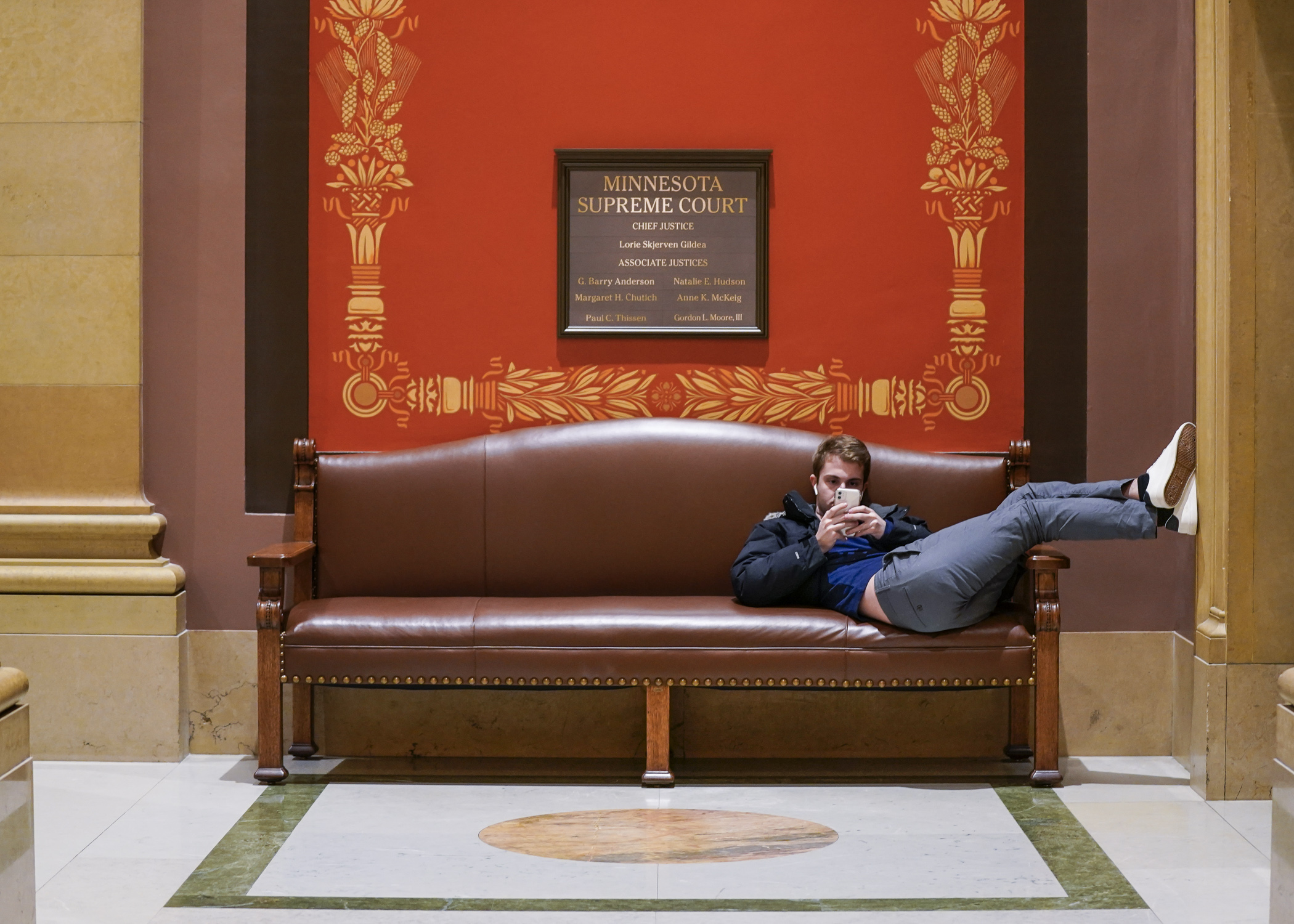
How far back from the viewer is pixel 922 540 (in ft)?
13.3

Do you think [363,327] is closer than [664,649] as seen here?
No

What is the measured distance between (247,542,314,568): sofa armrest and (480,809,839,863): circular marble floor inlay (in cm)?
107

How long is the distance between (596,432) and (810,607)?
977 millimetres

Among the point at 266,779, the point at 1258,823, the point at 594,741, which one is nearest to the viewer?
the point at 1258,823

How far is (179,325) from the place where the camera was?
4.41m

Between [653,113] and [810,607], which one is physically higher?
[653,113]

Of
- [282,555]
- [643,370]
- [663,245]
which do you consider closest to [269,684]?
[282,555]

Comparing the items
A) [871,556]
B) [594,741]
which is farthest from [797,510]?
[594,741]

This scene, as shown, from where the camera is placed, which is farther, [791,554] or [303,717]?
[303,717]

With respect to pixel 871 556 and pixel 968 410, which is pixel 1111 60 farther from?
pixel 871 556

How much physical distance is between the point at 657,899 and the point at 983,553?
4.86ft

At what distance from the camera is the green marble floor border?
293 cm

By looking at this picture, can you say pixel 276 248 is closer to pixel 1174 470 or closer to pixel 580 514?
pixel 580 514

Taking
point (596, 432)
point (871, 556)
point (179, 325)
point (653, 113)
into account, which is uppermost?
point (653, 113)
